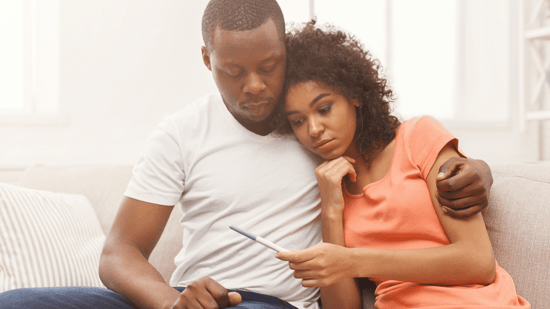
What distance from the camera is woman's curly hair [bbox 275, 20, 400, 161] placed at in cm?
104

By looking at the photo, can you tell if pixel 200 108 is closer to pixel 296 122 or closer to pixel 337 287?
pixel 296 122

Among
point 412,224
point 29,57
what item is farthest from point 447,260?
point 29,57

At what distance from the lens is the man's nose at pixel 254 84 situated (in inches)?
38.1

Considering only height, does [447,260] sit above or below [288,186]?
below

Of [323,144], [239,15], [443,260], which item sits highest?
[239,15]

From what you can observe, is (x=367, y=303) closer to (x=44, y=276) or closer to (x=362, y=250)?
(x=362, y=250)

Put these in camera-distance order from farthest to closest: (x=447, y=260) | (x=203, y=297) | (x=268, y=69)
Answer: (x=268, y=69), (x=447, y=260), (x=203, y=297)

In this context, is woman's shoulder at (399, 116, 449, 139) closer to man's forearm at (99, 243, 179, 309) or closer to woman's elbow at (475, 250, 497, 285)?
woman's elbow at (475, 250, 497, 285)

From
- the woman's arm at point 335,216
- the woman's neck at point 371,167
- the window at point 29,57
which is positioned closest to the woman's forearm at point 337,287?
the woman's arm at point 335,216

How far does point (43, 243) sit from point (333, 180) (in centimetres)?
87

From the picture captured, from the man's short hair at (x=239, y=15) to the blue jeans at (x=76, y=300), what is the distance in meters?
0.59

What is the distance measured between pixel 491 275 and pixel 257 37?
2.35 ft

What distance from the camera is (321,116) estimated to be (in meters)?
1.02

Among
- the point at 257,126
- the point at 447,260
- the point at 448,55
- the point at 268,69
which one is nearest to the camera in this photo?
the point at 447,260
